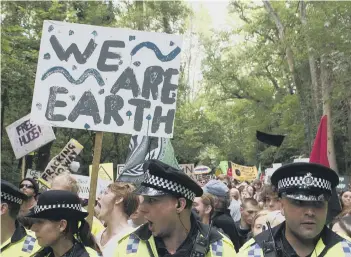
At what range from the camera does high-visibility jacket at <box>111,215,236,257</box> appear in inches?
128

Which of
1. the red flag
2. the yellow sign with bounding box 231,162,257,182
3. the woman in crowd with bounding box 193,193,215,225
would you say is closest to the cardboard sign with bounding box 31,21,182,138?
the woman in crowd with bounding box 193,193,215,225

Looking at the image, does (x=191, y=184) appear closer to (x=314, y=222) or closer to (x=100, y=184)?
(x=314, y=222)

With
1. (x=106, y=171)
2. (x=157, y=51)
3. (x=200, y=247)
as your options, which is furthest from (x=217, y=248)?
(x=106, y=171)

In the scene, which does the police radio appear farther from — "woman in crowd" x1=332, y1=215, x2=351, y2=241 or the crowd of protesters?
"woman in crowd" x1=332, y1=215, x2=351, y2=241

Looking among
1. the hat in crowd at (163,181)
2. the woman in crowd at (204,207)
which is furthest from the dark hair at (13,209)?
the woman in crowd at (204,207)

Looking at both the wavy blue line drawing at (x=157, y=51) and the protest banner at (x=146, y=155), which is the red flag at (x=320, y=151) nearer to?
the wavy blue line drawing at (x=157, y=51)

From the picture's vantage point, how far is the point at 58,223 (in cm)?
355

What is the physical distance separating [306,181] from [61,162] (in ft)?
27.7

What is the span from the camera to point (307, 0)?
23922 mm

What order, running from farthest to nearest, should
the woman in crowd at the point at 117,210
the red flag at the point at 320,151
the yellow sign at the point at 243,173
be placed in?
the yellow sign at the point at 243,173 → the woman in crowd at the point at 117,210 → the red flag at the point at 320,151

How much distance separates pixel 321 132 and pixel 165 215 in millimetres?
1673

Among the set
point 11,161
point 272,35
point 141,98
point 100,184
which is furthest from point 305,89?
point 141,98

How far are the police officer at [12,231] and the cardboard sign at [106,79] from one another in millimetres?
1379

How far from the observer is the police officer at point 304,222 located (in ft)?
9.87
